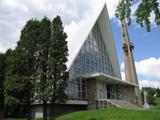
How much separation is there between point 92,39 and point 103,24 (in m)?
4.05

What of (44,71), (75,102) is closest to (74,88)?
(75,102)

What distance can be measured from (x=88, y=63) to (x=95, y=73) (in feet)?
11.5

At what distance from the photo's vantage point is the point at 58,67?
19.4m

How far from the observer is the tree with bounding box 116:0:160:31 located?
710cm

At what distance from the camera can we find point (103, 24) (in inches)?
1442

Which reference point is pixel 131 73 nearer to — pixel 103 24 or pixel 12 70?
pixel 103 24

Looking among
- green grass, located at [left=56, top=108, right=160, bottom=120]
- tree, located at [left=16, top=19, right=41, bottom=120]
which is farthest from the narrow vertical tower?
tree, located at [left=16, top=19, right=41, bottom=120]

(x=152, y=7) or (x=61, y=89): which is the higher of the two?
(x=152, y=7)

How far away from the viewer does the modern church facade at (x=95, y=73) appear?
89.0 feet

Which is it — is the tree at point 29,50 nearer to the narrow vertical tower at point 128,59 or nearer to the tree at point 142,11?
the tree at point 142,11

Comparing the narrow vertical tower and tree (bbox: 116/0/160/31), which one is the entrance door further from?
tree (bbox: 116/0/160/31)

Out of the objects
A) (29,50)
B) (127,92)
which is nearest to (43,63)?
(29,50)

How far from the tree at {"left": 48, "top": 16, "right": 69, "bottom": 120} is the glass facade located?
271 inches

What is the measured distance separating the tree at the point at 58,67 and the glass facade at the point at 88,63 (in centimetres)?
689
